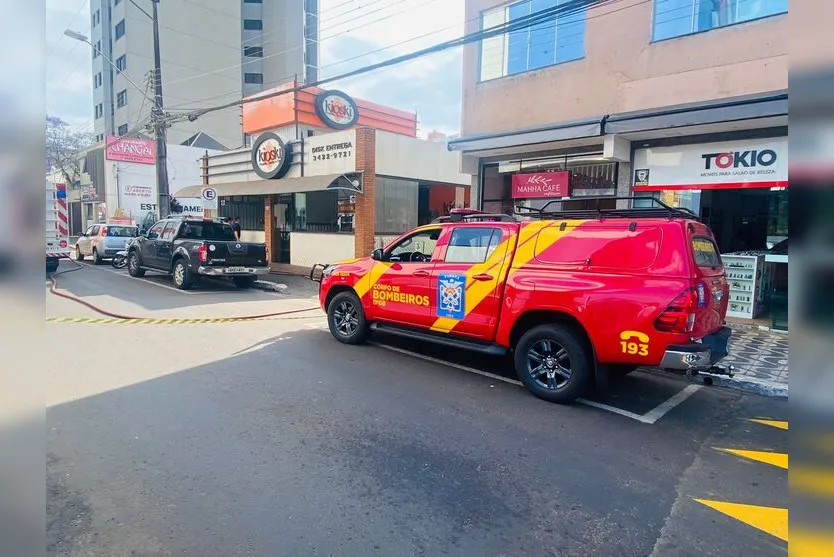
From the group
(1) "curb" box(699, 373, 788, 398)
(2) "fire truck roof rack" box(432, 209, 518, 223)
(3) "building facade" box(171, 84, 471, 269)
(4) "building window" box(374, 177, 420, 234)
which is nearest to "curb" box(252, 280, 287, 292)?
(3) "building facade" box(171, 84, 471, 269)

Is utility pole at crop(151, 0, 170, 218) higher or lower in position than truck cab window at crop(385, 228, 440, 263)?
higher

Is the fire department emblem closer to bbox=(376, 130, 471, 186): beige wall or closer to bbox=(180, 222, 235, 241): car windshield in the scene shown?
bbox=(376, 130, 471, 186): beige wall

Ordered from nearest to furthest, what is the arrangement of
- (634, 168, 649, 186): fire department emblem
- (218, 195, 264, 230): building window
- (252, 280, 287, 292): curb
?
(634, 168, 649, 186): fire department emblem
(252, 280, 287, 292): curb
(218, 195, 264, 230): building window

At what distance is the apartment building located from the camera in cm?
4609

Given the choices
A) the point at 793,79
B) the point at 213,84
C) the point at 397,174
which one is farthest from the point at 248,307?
the point at 213,84

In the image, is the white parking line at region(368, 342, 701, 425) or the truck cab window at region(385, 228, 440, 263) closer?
the white parking line at region(368, 342, 701, 425)

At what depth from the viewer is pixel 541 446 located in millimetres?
4281

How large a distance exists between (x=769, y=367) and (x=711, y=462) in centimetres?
339

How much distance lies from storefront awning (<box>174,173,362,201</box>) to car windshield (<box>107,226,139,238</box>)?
236 centimetres

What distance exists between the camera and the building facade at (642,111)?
28.2 ft

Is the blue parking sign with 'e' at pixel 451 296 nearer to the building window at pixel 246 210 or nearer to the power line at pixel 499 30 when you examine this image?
the power line at pixel 499 30

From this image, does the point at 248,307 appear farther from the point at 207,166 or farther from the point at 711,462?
the point at 207,166

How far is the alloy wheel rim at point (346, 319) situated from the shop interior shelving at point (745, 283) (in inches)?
271

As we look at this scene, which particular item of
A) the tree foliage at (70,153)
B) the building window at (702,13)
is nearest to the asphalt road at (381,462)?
the building window at (702,13)
